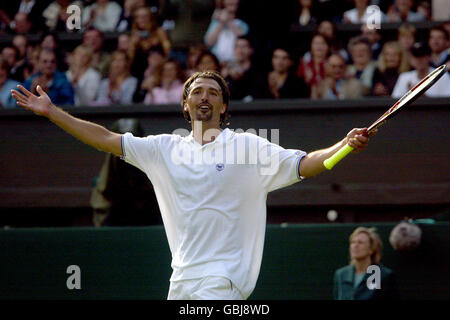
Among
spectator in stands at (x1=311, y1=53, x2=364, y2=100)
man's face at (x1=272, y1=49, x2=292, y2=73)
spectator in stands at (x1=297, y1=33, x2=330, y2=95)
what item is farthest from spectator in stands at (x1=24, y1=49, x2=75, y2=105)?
spectator in stands at (x1=311, y1=53, x2=364, y2=100)

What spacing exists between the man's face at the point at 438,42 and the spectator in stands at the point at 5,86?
4.73 meters

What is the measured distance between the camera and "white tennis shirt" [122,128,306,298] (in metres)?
5.25

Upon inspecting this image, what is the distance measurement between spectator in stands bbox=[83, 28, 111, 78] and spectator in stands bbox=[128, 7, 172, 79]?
33cm

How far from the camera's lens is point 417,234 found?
28.3 feet

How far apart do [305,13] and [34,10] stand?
366 centimetres

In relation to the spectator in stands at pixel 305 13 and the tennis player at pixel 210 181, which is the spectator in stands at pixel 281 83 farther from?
the tennis player at pixel 210 181

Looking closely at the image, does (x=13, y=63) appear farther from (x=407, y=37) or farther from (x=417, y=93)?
(x=417, y=93)

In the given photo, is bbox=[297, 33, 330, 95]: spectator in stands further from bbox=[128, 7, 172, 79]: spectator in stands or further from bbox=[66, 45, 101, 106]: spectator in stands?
bbox=[66, 45, 101, 106]: spectator in stands

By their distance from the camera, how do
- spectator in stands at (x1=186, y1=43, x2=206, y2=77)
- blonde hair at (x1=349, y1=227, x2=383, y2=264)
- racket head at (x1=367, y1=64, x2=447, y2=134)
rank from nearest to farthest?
1. racket head at (x1=367, y1=64, x2=447, y2=134)
2. blonde hair at (x1=349, y1=227, x2=383, y2=264)
3. spectator in stands at (x1=186, y1=43, x2=206, y2=77)

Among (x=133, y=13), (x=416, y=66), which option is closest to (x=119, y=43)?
(x=133, y=13)

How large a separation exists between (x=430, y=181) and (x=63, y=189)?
387cm

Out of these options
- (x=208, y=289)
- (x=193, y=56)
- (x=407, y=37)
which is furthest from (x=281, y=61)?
(x=208, y=289)

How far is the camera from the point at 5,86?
35.7 ft
